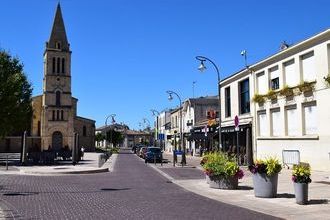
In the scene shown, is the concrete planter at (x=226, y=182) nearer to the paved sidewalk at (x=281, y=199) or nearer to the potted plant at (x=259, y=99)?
the paved sidewalk at (x=281, y=199)

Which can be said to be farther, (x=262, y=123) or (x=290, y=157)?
(x=262, y=123)

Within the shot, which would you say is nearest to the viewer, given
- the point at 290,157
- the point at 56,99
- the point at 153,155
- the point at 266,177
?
the point at 266,177

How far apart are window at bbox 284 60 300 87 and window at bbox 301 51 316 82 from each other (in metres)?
0.70

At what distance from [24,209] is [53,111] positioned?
81.8m

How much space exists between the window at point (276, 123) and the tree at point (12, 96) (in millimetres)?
20767

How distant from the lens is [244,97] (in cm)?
3950

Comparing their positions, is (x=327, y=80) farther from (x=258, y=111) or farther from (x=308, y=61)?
(x=258, y=111)

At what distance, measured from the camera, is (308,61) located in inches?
1118

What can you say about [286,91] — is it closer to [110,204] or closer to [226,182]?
[226,182]

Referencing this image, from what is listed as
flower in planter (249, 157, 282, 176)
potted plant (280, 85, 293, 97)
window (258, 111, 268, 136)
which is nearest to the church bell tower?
window (258, 111, 268, 136)

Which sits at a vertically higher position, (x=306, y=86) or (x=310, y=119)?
(x=306, y=86)

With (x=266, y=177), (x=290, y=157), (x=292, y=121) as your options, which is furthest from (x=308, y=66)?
(x=266, y=177)

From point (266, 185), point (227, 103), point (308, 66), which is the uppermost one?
point (308, 66)

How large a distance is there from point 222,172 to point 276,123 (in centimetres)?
1489
